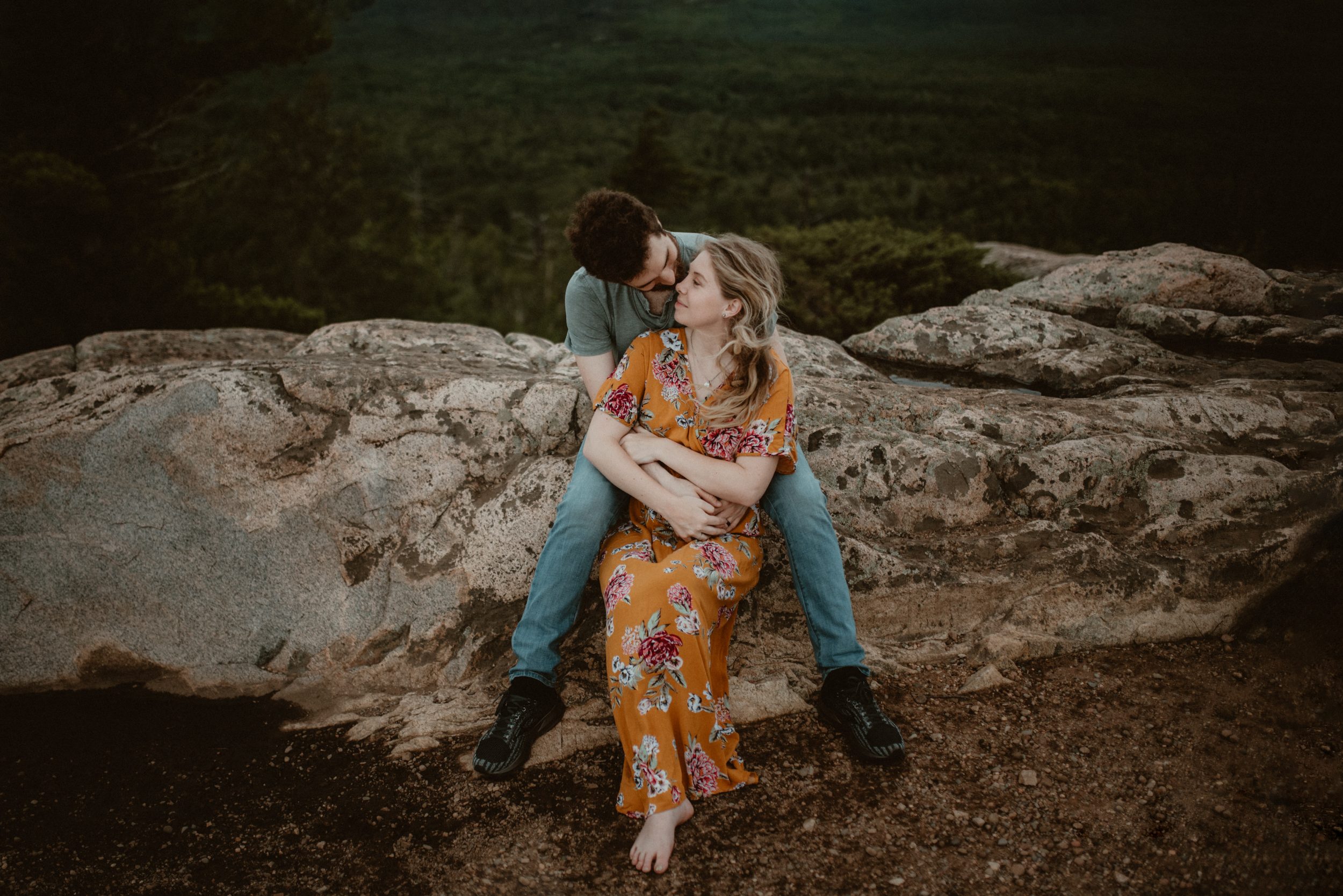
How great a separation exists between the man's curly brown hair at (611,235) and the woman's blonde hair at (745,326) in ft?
0.72

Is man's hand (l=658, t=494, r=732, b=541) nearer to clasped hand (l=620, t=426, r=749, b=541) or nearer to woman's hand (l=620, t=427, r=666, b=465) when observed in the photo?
clasped hand (l=620, t=426, r=749, b=541)

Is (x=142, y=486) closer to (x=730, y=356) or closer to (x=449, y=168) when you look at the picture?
(x=730, y=356)

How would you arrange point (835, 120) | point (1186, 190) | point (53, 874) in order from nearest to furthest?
point (53, 874) → point (1186, 190) → point (835, 120)

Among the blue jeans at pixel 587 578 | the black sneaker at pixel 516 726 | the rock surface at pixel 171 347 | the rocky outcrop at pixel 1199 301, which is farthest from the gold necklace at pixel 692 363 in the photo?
the rock surface at pixel 171 347

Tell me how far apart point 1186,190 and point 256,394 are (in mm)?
8402

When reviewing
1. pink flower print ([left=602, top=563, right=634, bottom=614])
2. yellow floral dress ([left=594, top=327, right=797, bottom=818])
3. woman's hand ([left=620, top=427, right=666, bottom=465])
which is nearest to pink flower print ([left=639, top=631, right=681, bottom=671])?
yellow floral dress ([left=594, top=327, right=797, bottom=818])

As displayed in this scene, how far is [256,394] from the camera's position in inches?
120

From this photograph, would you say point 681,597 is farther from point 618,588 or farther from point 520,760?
point 520,760

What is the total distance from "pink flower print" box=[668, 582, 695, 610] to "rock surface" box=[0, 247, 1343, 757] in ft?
2.01

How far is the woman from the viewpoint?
2203mm

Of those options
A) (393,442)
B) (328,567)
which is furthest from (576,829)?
(393,442)

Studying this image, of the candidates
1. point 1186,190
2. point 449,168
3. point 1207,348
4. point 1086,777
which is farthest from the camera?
point 449,168

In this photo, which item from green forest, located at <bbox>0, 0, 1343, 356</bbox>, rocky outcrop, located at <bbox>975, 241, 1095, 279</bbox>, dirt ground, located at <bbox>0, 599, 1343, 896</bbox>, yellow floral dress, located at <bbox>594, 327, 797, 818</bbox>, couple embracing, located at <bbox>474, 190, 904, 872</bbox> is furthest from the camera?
green forest, located at <bbox>0, 0, 1343, 356</bbox>

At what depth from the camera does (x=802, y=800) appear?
2.31m
